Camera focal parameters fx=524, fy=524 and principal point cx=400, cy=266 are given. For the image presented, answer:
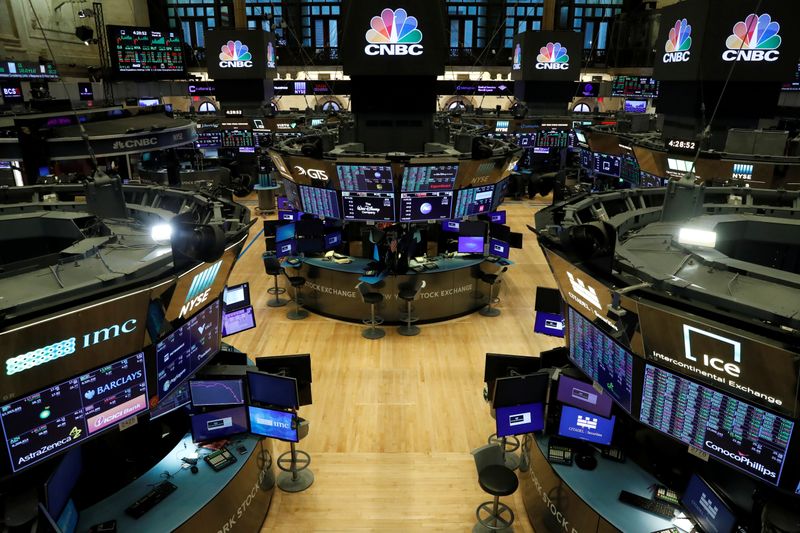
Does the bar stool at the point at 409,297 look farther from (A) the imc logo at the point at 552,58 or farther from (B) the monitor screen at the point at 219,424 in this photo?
(A) the imc logo at the point at 552,58

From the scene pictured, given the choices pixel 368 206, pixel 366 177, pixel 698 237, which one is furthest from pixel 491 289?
pixel 698 237

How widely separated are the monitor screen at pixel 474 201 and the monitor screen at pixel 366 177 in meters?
1.62

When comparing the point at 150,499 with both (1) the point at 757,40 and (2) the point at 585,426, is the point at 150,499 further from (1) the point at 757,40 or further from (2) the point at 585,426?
(1) the point at 757,40

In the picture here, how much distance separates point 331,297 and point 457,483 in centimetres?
569

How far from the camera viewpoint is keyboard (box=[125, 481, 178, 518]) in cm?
487

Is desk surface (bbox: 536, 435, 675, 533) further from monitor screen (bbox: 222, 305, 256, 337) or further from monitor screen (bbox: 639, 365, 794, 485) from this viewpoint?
monitor screen (bbox: 222, 305, 256, 337)

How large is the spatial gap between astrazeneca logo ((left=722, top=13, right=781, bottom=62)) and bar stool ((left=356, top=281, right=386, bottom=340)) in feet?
29.4

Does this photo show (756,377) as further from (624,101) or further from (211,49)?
(624,101)

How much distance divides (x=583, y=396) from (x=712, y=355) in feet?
6.23

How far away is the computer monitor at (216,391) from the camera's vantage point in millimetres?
5633

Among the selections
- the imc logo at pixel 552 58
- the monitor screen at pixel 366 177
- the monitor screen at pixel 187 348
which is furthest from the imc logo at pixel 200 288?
the imc logo at pixel 552 58

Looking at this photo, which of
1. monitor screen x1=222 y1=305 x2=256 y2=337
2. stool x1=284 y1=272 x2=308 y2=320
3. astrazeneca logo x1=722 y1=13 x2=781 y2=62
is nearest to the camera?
monitor screen x1=222 y1=305 x2=256 y2=337

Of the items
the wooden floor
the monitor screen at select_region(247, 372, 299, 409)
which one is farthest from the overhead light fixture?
the monitor screen at select_region(247, 372, 299, 409)

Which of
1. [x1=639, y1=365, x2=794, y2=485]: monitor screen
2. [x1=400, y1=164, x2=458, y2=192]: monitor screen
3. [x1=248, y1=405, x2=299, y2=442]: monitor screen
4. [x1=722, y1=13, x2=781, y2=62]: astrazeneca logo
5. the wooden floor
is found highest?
[x1=722, y1=13, x2=781, y2=62]: astrazeneca logo
